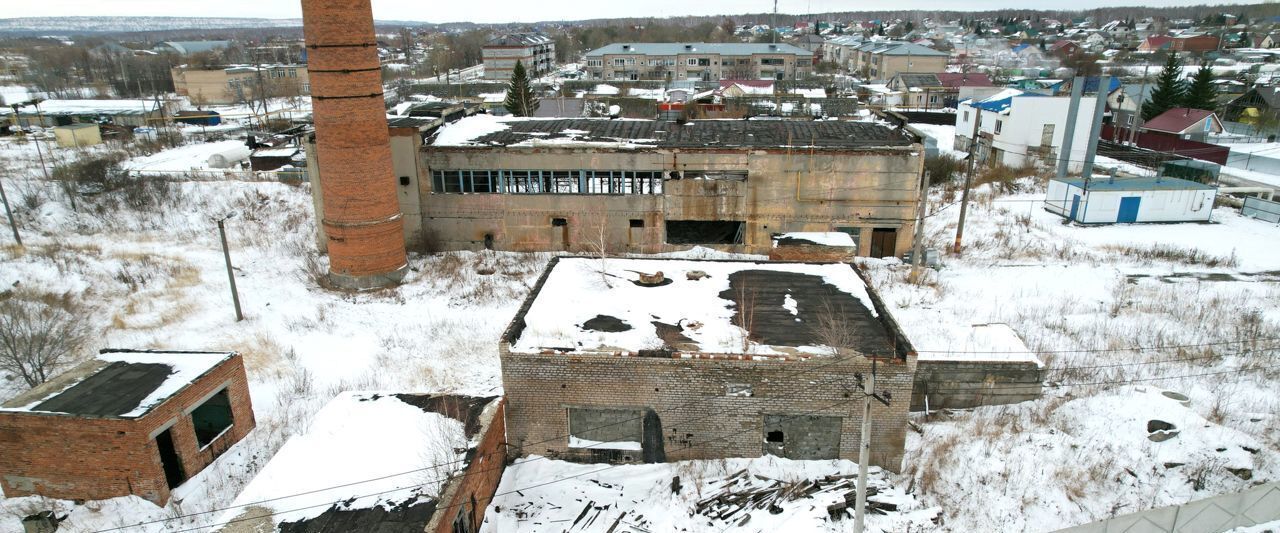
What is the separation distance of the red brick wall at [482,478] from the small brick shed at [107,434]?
5.85 metres

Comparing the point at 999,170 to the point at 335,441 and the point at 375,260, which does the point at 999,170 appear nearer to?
the point at 375,260

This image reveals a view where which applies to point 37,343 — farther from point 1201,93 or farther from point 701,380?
point 1201,93

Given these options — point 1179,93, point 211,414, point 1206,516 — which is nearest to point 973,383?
point 1206,516

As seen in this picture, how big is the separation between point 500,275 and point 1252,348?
2046cm

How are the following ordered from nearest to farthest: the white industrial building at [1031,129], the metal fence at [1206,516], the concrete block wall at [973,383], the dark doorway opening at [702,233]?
1. the metal fence at [1206,516]
2. the concrete block wall at [973,383]
3. the dark doorway opening at [702,233]
4. the white industrial building at [1031,129]

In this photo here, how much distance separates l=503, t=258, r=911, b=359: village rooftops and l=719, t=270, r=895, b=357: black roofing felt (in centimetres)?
2

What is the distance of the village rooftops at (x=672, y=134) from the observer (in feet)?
76.6

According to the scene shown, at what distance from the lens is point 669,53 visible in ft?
271

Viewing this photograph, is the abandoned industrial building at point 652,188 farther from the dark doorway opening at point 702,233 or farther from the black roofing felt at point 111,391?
the black roofing felt at point 111,391

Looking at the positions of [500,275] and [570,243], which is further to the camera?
[570,243]

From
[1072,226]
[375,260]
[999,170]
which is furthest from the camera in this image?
[999,170]

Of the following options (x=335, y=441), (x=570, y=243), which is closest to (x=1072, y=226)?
(x=570, y=243)

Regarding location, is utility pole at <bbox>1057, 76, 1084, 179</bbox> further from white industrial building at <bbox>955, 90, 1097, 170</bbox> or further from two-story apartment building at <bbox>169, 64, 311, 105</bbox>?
two-story apartment building at <bbox>169, 64, 311, 105</bbox>

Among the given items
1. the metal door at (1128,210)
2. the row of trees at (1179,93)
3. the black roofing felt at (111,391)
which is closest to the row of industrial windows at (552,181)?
the black roofing felt at (111,391)
